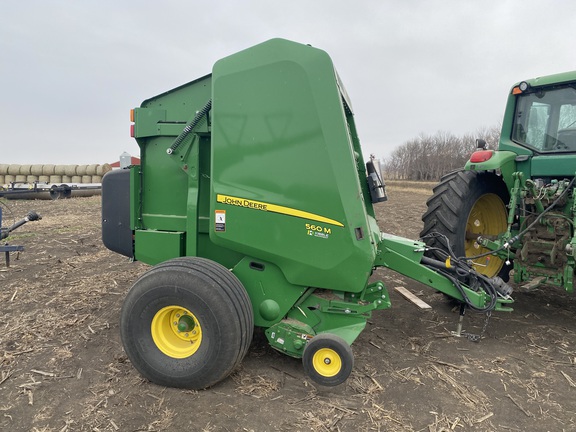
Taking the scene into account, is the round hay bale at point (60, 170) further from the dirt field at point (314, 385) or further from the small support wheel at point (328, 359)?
the small support wheel at point (328, 359)

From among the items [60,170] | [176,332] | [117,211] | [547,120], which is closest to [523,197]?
[547,120]

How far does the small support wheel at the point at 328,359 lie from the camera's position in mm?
2428

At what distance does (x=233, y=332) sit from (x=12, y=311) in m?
2.65

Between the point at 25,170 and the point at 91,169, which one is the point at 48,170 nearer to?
the point at 25,170

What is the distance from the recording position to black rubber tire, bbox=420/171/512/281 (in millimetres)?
3982

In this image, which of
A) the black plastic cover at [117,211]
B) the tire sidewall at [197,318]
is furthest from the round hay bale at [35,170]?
the tire sidewall at [197,318]

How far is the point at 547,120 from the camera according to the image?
434cm

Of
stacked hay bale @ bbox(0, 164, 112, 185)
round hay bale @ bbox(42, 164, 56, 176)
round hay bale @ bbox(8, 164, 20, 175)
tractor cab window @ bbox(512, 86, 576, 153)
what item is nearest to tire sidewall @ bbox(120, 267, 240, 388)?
tractor cab window @ bbox(512, 86, 576, 153)

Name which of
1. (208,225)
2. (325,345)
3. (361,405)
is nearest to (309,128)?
(208,225)

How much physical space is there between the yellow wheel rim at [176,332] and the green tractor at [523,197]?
219 centimetres

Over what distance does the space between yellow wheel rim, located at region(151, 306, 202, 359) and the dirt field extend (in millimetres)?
253

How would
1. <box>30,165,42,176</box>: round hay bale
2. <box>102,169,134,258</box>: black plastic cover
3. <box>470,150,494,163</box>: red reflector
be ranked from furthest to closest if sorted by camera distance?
<box>30,165,42,176</box>: round hay bale → <box>470,150,494,163</box>: red reflector → <box>102,169,134,258</box>: black plastic cover

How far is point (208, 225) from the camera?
303 cm

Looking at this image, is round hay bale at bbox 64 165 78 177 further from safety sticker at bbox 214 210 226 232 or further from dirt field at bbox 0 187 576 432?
safety sticker at bbox 214 210 226 232
